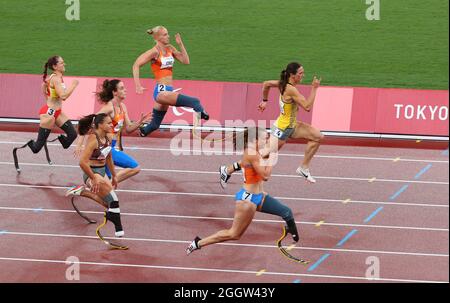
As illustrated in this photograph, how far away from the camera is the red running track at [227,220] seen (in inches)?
468

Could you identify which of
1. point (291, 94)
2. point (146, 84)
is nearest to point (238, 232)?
point (291, 94)

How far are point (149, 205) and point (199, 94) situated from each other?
A: 16.4 feet

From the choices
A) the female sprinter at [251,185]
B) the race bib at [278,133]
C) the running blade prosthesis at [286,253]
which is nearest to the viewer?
the female sprinter at [251,185]

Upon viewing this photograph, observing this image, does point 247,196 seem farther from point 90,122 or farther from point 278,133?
point 278,133

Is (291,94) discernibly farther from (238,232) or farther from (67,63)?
(67,63)

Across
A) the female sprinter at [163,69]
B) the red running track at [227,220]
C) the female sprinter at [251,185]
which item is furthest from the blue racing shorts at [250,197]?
the female sprinter at [163,69]

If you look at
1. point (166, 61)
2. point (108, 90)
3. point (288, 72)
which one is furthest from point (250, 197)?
point (166, 61)

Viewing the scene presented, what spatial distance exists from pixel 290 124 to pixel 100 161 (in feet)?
10.9

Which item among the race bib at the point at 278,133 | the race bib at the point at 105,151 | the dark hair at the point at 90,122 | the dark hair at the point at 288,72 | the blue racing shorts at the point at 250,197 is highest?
the dark hair at the point at 288,72

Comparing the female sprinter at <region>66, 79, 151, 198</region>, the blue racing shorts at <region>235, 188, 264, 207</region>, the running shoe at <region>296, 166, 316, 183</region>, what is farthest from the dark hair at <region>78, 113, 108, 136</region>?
the running shoe at <region>296, 166, 316, 183</region>

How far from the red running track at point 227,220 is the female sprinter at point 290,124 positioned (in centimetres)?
47

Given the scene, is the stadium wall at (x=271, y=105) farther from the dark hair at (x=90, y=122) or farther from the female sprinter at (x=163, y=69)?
the dark hair at (x=90, y=122)

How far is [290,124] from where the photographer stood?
14.3m

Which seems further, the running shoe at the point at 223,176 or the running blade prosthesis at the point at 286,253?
the running shoe at the point at 223,176
